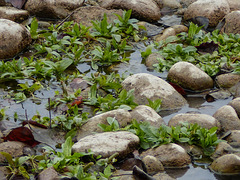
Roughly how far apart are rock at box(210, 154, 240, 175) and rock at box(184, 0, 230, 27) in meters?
4.54

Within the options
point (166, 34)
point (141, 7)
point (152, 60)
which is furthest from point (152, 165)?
point (141, 7)

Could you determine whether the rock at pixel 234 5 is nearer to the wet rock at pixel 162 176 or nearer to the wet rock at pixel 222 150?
the wet rock at pixel 222 150

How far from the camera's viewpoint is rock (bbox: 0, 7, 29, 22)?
7.45 meters

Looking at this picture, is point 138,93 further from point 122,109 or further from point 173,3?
point 173,3

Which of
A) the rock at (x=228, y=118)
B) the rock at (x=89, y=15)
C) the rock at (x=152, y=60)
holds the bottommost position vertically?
the rock at (x=152, y=60)

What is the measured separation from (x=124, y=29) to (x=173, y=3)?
2.32 metres

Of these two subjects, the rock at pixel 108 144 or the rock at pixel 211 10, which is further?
the rock at pixel 211 10

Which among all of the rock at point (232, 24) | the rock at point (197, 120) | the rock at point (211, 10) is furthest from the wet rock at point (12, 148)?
the rock at point (211, 10)

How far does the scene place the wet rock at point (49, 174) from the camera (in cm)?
350

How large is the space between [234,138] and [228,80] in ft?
5.03

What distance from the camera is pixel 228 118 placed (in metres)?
4.55

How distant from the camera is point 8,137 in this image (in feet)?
13.3

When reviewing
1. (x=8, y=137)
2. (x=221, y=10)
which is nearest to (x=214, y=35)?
(x=221, y=10)

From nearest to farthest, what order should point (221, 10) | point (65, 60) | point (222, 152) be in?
1. point (222, 152)
2. point (65, 60)
3. point (221, 10)
